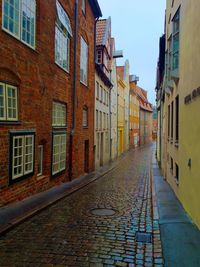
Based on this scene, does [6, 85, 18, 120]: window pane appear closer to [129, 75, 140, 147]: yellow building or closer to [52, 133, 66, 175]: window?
[52, 133, 66, 175]: window

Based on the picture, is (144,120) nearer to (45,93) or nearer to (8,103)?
(45,93)

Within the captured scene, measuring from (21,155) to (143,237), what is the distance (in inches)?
197

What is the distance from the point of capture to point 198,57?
24.0 ft

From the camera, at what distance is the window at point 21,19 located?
29.9ft

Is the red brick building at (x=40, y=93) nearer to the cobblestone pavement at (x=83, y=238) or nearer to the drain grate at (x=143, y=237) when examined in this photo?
the cobblestone pavement at (x=83, y=238)

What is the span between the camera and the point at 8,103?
932cm

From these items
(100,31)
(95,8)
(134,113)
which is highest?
(100,31)

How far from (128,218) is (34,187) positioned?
4031 mm

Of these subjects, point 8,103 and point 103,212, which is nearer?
point 8,103

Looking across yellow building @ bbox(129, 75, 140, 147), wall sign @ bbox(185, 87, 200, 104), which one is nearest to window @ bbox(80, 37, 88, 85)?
wall sign @ bbox(185, 87, 200, 104)

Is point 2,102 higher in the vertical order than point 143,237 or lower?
higher

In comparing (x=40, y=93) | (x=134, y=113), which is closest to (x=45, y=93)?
(x=40, y=93)

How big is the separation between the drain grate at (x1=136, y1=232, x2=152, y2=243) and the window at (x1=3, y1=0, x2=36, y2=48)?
6898 mm

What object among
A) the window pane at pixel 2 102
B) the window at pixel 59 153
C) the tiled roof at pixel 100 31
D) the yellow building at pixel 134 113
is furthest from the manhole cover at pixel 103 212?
the yellow building at pixel 134 113
